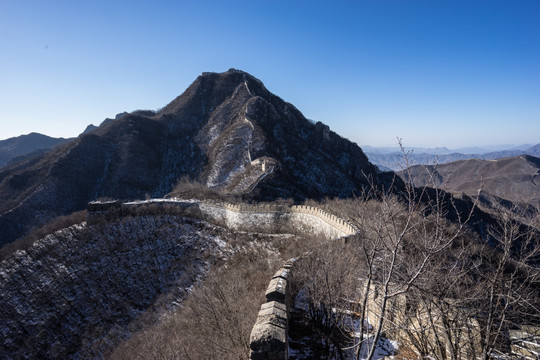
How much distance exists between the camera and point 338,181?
58.4 m

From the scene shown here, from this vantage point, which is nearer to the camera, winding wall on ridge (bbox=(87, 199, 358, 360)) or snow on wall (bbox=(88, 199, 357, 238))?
winding wall on ridge (bbox=(87, 199, 358, 360))

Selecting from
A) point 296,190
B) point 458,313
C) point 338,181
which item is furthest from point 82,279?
point 338,181

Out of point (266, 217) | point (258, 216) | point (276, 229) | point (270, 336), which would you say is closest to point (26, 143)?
point (258, 216)

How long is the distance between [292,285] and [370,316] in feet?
9.61

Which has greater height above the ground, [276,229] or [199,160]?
[199,160]

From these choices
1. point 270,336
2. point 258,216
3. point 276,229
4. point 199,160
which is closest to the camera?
point 270,336

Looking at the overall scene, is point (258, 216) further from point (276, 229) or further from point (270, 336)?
point (270, 336)

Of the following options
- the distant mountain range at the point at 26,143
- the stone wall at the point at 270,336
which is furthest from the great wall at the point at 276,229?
the distant mountain range at the point at 26,143

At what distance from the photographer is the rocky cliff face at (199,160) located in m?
48.5

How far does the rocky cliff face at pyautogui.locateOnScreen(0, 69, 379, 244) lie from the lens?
48500 mm

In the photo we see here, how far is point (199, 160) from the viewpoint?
226ft

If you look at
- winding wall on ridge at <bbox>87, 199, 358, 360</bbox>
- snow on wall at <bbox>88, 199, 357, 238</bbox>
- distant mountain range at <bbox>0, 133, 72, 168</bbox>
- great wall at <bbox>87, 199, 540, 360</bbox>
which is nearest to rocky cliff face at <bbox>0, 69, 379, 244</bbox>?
snow on wall at <bbox>88, 199, 357, 238</bbox>

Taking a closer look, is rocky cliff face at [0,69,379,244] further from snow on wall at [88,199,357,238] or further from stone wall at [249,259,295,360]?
stone wall at [249,259,295,360]

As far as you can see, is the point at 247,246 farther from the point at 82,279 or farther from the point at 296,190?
the point at 296,190
